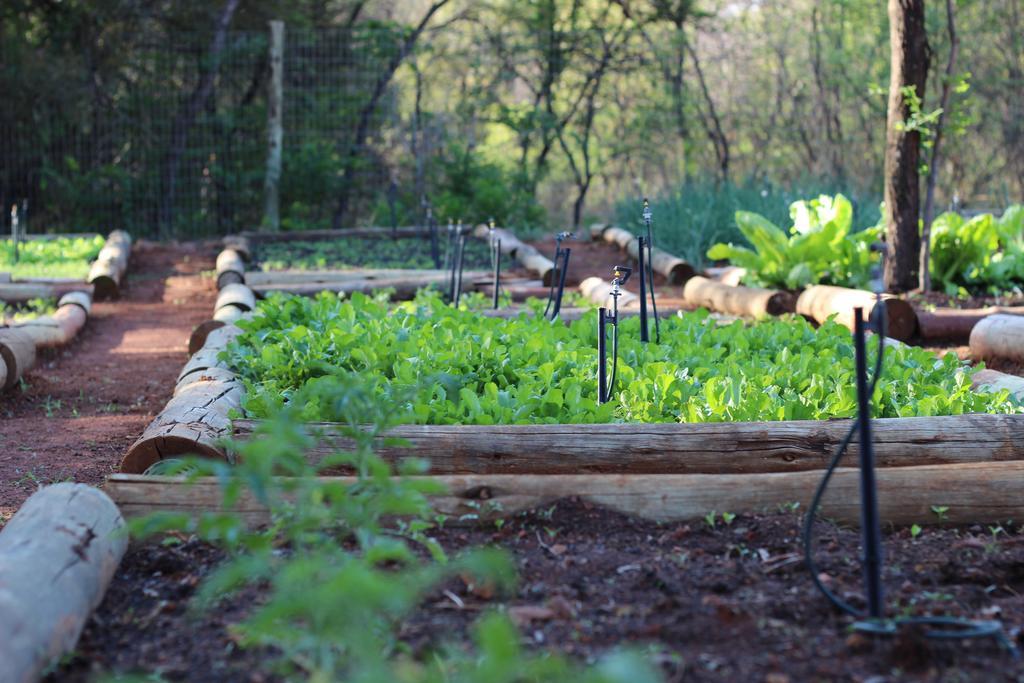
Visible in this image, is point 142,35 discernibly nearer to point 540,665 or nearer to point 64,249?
point 64,249

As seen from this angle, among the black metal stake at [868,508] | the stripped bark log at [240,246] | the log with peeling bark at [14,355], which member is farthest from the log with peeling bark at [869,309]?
the stripped bark log at [240,246]

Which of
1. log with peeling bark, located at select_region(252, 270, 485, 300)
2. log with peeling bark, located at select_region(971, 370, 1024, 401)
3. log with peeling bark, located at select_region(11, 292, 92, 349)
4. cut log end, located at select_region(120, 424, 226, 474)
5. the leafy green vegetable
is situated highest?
the leafy green vegetable

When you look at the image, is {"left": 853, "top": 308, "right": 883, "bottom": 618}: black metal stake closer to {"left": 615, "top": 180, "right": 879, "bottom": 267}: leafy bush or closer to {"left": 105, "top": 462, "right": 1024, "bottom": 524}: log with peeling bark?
{"left": 105, "top": 462, "right": 1024, "bottom": 524}: log with peeling bark

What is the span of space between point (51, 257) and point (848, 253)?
28.6ft

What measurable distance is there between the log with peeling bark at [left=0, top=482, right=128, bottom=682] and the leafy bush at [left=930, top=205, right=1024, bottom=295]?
303 inches

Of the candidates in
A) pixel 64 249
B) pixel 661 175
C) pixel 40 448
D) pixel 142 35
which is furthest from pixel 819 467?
pixel 661 175

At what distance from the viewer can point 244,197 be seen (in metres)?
16.1

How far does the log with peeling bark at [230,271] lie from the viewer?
10.5 m

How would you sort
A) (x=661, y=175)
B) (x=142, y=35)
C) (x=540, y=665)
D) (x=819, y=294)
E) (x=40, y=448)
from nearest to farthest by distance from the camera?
(x=540, y=665), (x=40, y=448), (x=819, y=294), (x=142, y=35), (x=661, y=175)

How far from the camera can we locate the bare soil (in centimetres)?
219

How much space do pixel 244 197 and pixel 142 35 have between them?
271 cm

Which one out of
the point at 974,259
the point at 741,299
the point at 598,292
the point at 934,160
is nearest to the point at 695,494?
the point at 741,299

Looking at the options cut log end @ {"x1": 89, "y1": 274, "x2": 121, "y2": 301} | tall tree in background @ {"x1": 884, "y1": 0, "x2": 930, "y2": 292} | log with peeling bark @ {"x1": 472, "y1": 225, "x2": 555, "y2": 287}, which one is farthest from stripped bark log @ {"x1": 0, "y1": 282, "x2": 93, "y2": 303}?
tall tree in background @ {"x1": 884, "y1": 0, "x2": 930, "y2": 292}

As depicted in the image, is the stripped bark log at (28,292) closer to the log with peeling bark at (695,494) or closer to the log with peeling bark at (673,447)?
the log with peeling bark at (673,447)
